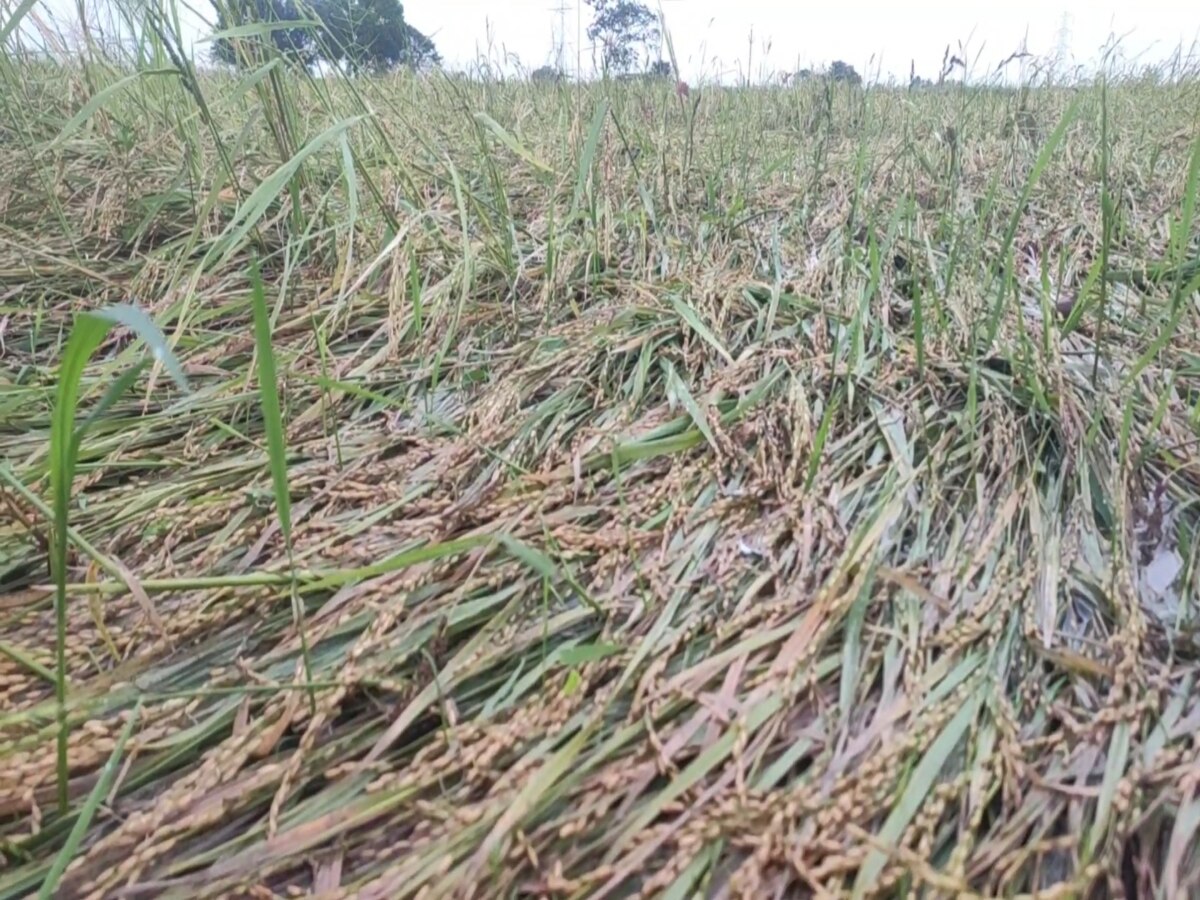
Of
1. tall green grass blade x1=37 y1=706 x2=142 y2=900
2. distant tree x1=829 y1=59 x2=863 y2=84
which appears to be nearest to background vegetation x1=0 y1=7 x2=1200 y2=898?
tall green grass blade x1=37 y1=706 x2=142 y2=900

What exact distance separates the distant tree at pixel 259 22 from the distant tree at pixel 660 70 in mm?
1072

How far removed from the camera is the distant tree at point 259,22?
1.38 metres

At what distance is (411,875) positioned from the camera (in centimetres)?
56

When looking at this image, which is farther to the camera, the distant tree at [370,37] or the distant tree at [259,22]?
the distant tree at [370,37]

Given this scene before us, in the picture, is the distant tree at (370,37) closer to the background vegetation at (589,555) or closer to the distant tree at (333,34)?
A: the distant tree at (333,34)

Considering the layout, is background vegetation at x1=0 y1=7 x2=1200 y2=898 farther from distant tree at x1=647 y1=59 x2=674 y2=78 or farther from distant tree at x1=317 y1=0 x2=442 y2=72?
distant tree at x1=647 y1=59 x2=674 y2=78

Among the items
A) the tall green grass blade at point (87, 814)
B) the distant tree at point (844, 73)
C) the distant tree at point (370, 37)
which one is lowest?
the tall green grass blade at point (87, 814)

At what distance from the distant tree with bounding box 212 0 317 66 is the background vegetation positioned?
0.15 metres

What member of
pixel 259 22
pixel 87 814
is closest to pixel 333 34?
pixel 259 22

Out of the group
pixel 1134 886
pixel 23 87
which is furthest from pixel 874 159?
pixel 23 87

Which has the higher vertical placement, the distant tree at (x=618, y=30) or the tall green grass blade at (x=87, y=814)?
the distant tree at (x=618, y=30)

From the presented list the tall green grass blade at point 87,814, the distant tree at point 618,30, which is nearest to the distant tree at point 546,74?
the distant tree at point 618,30

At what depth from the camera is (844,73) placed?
2.96 m

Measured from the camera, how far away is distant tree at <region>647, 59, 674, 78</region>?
237 centimetres
